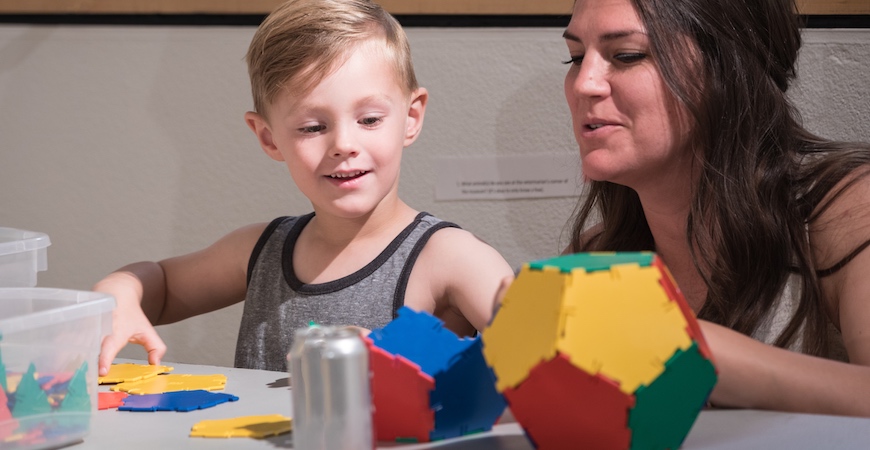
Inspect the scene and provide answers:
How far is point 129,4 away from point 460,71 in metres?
0.64

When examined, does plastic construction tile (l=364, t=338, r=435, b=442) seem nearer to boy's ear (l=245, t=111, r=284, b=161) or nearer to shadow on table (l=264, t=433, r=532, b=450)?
shadow on table (l=264, t=433, r=532, b=450)

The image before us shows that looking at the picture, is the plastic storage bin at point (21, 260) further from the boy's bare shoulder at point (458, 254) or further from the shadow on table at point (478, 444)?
the shadow on table at point (478, 444)

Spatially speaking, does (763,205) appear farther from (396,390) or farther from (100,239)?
(100,239)

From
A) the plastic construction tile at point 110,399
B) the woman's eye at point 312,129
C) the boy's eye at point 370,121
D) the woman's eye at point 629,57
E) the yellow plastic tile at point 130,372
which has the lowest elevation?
the yellow plastic tile at point 130,372

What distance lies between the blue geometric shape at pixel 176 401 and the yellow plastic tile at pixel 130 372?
0.08 metres

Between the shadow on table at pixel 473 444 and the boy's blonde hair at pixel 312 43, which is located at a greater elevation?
the boy's blonde hair at pixel 312 43

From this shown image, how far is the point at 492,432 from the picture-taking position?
2.06ft

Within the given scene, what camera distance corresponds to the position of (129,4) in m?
1.65

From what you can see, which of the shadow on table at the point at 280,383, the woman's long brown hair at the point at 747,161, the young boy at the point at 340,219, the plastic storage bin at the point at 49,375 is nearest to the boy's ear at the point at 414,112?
the young boy at the point at 340,219

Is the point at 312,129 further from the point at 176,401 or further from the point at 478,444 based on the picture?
the point at 478,444

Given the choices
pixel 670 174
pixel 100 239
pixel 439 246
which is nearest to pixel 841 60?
pixel 670 174

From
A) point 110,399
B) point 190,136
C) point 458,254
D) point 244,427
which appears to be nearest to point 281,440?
point 244,427

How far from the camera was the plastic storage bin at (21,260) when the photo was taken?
1.01m

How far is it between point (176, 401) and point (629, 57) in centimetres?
63
